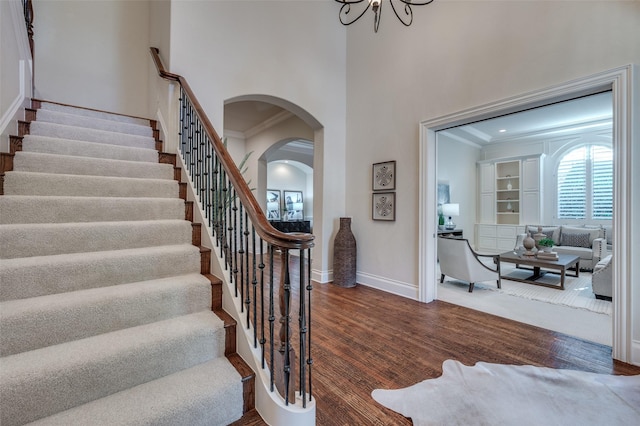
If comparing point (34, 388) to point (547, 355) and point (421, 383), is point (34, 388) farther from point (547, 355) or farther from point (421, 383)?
point (547, 355)

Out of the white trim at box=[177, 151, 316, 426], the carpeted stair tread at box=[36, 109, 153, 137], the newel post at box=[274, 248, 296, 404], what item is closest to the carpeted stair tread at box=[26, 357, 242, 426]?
the white trim at box=[177, 151, 316, 426]

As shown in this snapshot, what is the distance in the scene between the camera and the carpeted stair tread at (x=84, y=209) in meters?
1.83

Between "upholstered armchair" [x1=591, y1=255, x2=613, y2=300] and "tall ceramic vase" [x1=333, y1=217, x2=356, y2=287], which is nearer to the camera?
"upholstered armchair" [x1=591, y1=255, x2=613, y2=300]

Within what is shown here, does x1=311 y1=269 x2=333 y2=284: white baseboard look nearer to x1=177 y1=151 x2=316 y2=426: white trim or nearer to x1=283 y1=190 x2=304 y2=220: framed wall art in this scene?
x1=177 y1=151 x2=316 y2=426: white trim

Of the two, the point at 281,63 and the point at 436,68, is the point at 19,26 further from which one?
the point at 436,68

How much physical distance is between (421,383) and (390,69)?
3.77 meters

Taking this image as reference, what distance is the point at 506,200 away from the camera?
23.7ft

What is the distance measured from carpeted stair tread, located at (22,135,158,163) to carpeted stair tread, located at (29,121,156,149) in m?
0.18

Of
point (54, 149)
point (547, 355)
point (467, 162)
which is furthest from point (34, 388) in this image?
point (467, 162)

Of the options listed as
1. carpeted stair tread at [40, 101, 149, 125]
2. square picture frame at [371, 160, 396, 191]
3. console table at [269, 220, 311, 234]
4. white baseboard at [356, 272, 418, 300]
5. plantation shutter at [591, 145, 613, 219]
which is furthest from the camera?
console table at [269, 220, 311, 234]

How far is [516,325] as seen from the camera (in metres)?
2.78

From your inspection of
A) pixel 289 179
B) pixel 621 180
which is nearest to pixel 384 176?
pixel 621 180

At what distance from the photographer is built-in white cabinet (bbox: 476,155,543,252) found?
261 inches

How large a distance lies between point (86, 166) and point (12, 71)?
38.5 inches
